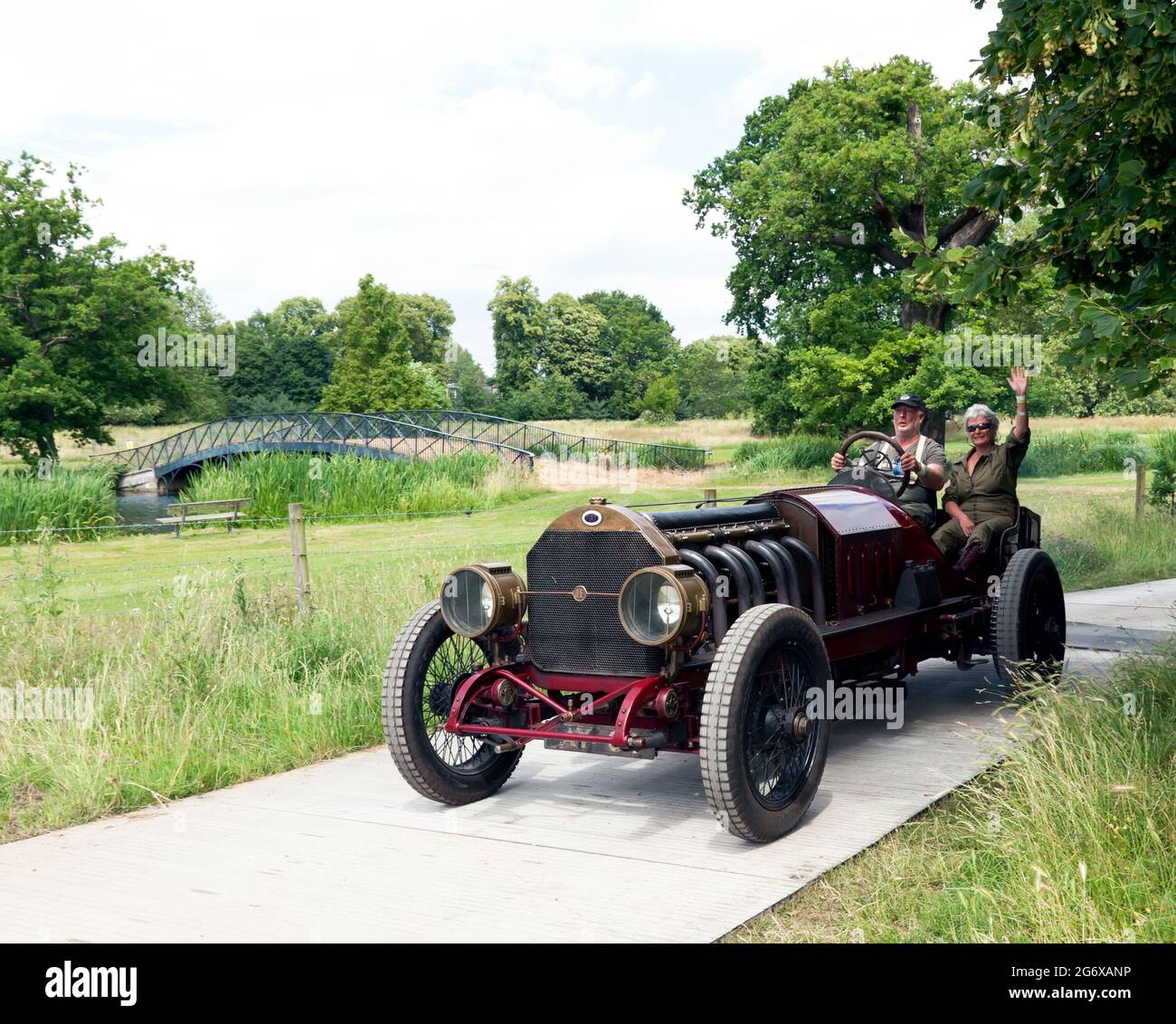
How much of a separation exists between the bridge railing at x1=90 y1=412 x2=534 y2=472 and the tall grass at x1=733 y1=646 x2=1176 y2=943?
90.2ft

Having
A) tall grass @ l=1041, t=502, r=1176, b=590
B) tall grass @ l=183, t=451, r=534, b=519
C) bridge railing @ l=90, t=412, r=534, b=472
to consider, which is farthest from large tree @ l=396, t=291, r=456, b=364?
tall grass @ l=1041, t=502, r=1176, b=590

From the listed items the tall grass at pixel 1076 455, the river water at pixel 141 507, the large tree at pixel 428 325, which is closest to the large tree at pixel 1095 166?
the river water at pixel 141 507

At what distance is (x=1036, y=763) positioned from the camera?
5.18m

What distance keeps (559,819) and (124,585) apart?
11.0m

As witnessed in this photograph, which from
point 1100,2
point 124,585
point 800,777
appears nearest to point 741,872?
point 800,777

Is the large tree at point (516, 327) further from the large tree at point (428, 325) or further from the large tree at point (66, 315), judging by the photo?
the large tree at point (66, 315)

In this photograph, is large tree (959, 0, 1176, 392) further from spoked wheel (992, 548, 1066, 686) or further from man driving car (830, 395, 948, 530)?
spoked wheel (992, 548, 1066, 686)

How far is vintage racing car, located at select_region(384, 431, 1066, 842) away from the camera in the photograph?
5305 mm

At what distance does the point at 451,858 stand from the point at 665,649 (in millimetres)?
1290

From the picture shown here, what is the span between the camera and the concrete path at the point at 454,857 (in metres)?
4.43

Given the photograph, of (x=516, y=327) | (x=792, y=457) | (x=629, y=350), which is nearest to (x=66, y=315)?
(x=792, y=457)

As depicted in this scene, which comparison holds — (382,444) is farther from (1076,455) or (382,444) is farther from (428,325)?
(428,325)
